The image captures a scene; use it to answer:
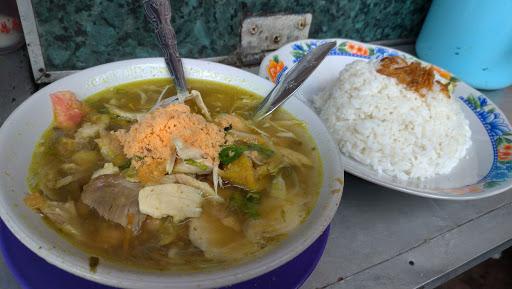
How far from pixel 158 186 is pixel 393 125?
0.85 metres

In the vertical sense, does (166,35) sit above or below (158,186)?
above

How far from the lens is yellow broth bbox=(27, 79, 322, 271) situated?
2.49 ft

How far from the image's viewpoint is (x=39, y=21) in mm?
1393

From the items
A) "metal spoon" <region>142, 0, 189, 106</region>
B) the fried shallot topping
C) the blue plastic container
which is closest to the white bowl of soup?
"metal spoon" <region>142, 0, 189, 106</region>

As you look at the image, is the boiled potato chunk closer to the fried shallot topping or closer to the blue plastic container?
the fried shallot topping

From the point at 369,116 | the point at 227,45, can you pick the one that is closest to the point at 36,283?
the point at 369,116

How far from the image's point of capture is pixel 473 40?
1.78 metres

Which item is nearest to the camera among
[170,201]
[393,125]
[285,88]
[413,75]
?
[170,201]

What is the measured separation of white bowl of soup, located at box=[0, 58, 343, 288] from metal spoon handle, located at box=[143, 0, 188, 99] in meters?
0.11

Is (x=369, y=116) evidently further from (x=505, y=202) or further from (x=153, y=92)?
(x=153, y=92)

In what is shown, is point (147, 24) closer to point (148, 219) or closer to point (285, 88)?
point (285, 88)

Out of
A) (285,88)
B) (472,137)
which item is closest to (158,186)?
(285,88)

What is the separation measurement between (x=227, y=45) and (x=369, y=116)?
0.73 meters

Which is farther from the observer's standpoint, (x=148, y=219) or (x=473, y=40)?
(x=473, y=40)
